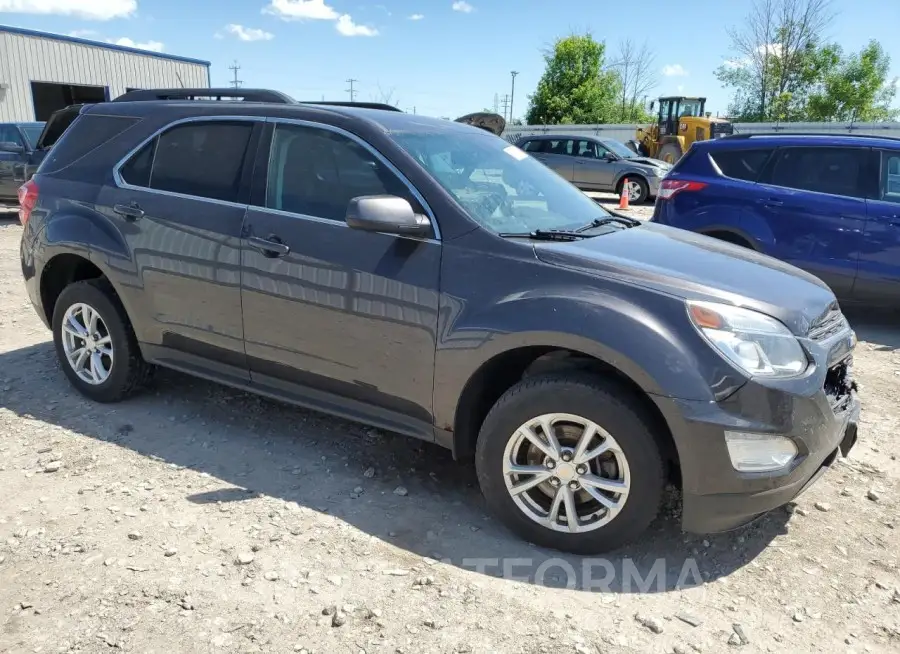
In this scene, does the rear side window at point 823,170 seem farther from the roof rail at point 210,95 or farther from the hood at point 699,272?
the roof rail at point 210,95

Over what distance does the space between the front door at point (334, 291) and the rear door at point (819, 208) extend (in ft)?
15.1

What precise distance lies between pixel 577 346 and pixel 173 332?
7.76 feet

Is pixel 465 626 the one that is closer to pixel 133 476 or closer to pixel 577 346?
pixel 577 346

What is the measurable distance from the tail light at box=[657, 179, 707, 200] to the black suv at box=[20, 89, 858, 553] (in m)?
3.41

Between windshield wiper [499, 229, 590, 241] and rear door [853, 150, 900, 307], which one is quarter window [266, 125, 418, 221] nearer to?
windshield wiper [499, 229, 590, 241]

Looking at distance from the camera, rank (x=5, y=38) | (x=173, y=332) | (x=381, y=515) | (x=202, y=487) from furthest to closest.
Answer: (x=5, y=38)
(x=173, y=332)
(x=202, y=487)
(x=381, y=515)

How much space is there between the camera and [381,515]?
3143 millimetres

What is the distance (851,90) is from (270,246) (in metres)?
51.9

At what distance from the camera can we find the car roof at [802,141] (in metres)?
6.25

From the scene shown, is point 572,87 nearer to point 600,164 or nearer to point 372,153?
point 600,164

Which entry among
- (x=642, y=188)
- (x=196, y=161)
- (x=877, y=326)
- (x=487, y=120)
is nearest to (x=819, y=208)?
(x=877, y=326)

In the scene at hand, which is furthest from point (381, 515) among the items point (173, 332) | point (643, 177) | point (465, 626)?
point (643, 177)

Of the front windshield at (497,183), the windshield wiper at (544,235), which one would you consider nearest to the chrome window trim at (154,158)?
the front windshield at (497,183)

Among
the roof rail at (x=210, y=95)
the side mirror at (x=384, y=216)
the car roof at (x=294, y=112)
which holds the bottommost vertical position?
the side mirror at (x=384, y=216)
